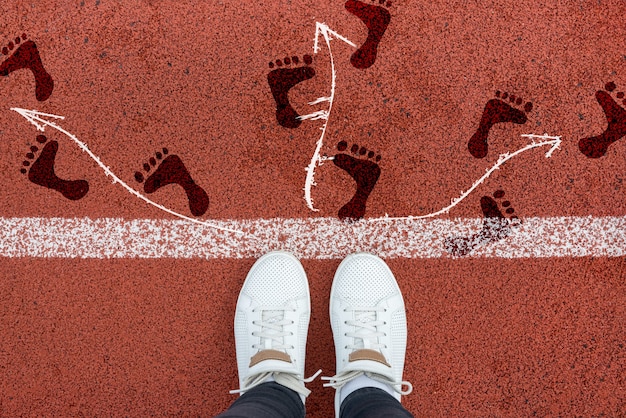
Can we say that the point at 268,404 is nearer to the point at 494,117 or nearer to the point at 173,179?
the point at 173,179

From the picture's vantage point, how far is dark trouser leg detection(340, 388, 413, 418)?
0.91 meters

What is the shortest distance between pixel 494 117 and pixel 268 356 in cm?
92

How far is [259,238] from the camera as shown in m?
1.16

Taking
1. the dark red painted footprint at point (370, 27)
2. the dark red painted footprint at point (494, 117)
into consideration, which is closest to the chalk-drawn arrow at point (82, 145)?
the dark red painted footprint at point (370, 27)

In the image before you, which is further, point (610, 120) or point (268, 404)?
point (610, 120)

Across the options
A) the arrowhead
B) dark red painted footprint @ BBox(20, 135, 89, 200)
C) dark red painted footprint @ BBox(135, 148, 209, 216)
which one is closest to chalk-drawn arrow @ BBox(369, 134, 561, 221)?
dark red painted footprint @ BBox(135, 148, 209, 216)

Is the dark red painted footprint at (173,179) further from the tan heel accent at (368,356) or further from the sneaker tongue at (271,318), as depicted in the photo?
the tan heel accent at (368,356)

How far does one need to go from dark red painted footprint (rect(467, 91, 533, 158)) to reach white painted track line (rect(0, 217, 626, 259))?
0.68 ft

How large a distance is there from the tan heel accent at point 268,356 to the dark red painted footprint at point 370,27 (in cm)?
83

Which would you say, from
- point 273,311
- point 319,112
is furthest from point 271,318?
point 319,112

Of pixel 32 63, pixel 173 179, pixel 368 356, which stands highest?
pixel 32 63

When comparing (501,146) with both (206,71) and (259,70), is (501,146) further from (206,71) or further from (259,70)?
(206,71)

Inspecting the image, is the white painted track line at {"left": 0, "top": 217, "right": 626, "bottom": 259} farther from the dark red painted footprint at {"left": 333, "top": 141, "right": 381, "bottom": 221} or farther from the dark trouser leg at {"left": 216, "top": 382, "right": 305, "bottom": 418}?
the dark trouser leg at {"left": 216, "top": 382, "right": 305, "bottom": 418}

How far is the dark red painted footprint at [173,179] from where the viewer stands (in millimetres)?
1154
